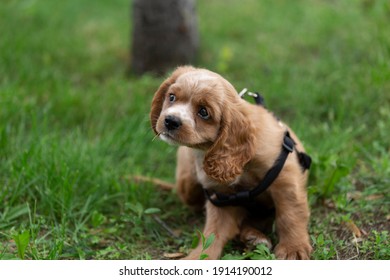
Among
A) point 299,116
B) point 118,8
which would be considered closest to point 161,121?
point 299,116

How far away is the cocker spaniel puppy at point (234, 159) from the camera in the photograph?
114 inches

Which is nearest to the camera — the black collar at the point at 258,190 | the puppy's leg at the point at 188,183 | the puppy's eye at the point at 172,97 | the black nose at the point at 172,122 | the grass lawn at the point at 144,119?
the black nose at the point at 172,122

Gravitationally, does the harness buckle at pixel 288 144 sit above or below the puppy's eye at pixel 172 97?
below

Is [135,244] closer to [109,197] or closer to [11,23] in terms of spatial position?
[109,197]

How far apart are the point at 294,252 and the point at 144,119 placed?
1930 millimetres

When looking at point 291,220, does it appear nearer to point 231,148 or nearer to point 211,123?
point 231,148

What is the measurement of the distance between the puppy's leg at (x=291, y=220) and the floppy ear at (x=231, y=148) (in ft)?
1.04

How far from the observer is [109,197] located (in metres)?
3.65

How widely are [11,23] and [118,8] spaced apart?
5.85 ft

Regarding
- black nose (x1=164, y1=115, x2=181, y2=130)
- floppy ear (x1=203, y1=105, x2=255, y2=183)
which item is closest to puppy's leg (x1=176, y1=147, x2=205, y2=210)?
floppy ear (x1=203, y1=105, x2=255, y2=183)

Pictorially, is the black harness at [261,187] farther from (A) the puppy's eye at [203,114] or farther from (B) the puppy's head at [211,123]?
(A) the puppy's eye at [203,114]

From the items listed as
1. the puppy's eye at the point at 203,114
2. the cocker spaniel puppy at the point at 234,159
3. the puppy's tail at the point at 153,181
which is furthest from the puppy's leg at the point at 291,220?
the puppy's tail at the point at 153,181

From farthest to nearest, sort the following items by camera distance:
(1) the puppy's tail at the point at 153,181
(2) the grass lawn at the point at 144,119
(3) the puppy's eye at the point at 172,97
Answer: (1) the puppy's tail at the point at 153,181 → (2) the grass lawn at the point at 144,119 → (3) the puppy's eye at the point at 172,97

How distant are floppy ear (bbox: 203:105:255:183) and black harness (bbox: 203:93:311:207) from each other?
19cm
